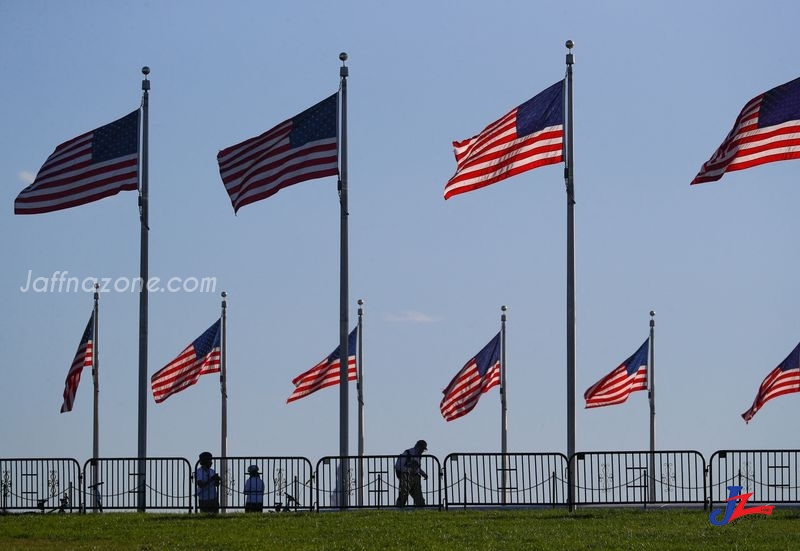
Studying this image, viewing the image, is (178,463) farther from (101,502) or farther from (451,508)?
(451,508)

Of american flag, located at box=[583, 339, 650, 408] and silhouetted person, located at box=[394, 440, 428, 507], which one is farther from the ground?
american flag, located at box=[583, 339, 650, 408]

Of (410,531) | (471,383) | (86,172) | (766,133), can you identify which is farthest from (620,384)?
(410,531)

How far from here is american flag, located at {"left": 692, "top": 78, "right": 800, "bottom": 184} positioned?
86.5ft

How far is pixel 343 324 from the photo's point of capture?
3136 cm

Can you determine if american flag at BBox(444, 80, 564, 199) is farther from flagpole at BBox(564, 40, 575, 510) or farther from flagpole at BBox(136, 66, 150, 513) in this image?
flagpole at BBox(136, 66, 150, 513)

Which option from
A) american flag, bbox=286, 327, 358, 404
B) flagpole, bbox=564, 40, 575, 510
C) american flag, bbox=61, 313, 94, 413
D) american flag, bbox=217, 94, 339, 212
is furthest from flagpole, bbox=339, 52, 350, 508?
american flag, bbox=61, 313, 94, 413

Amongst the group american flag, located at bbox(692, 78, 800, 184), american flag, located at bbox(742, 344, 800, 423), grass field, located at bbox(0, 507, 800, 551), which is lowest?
grass field, located at bbox(0, 507, 800, 551)

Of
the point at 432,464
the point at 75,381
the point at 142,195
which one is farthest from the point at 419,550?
the point at 75,381

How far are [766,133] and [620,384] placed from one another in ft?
47.2

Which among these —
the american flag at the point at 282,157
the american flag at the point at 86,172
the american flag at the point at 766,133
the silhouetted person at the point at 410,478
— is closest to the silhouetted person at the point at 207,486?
the silhouetted person at the point at 410,478

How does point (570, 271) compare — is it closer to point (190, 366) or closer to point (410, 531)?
point (410, 531)

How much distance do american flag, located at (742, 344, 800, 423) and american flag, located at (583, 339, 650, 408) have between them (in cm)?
428

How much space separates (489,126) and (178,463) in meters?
8.14

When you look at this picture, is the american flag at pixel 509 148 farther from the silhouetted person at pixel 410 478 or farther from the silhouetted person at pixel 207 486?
the silhouetted person at pixel 207 486
